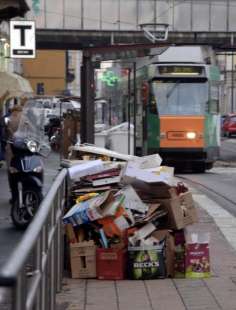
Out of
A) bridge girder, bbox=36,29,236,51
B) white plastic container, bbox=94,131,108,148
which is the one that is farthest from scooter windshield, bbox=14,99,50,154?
bridge girder, bbox=36,29,236,51

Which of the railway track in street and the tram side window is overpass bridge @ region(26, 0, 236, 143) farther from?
the railway track in street

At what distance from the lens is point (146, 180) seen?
7.21m

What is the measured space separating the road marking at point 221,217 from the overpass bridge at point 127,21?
38740mm

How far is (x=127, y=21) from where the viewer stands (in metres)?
54.4

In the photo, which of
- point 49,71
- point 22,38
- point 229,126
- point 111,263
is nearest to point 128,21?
point 229,126

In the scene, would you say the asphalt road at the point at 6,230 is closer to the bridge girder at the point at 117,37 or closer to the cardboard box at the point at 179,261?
the cardboard box at the point at 179,261

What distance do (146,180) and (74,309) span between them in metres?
1.66

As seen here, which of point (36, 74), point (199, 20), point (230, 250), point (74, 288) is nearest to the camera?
point (74, 288)

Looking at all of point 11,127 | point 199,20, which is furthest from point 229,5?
point 11,127

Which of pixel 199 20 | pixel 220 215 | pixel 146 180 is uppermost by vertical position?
pixel 199 20

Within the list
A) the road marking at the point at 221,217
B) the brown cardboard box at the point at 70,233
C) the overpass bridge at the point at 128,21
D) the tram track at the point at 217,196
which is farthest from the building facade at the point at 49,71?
the brown cardboard box at the point at 70,233

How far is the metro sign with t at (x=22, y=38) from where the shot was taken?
18281mm

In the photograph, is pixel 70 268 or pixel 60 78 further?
pixel 60 78

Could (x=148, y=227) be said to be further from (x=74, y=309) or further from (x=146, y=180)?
(x=74, y=309)
